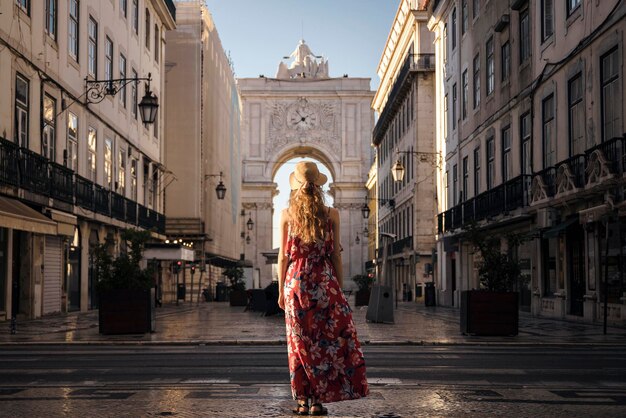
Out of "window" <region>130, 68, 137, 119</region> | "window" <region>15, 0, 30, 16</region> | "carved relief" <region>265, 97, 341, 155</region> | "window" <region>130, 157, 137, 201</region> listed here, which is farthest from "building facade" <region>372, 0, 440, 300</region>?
"carved relief" <region>265, 97, 341, 155</region>

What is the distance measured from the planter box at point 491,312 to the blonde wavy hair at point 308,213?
34.9 feet

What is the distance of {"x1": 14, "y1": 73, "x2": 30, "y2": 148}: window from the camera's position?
2288 cm

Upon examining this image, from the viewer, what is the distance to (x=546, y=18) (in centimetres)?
2533

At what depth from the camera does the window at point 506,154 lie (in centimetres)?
2974

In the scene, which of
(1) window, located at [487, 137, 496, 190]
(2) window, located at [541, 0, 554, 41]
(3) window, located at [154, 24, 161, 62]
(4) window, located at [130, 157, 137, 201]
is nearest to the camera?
(2) window, located at [541, 0, 554, 41]

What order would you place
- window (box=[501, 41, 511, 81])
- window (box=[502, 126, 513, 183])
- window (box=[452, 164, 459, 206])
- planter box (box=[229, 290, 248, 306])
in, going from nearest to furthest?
1. window (box=[501, 41, 511, 81])
2. window (box=[502, 126, 513, 183])
3. window (box=[452, 164, 459, 206])
4. planter box (box=[229, 290, 248, 306])

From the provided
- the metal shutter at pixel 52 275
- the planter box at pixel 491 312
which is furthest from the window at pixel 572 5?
the metal shutter at pixel 52 275

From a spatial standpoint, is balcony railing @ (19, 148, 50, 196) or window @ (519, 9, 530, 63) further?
window @ (519, 9, 530, 63)

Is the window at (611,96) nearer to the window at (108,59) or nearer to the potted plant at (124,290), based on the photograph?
the potted plant at (124,290)

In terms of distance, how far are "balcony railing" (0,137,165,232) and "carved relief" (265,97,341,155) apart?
6105 cm

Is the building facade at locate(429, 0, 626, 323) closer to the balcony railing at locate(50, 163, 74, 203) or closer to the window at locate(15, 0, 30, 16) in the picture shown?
the balcony railing at locate(50, 163, 74, 203)

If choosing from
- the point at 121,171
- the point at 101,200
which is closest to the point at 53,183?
the point at 101,200

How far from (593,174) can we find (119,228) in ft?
63.6

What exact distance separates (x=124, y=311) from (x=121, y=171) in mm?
19294
